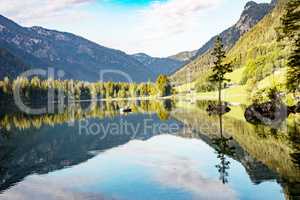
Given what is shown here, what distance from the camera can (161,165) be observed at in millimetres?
42812

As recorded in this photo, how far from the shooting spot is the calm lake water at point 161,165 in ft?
101

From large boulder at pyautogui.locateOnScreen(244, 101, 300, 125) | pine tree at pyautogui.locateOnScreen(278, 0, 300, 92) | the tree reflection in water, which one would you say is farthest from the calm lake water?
pine tree at pyautogui.locateOnScreen(278, 0, 300, 92)

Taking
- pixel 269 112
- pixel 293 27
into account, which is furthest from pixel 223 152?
pixel 269 112

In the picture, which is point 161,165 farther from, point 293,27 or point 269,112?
point 269,112

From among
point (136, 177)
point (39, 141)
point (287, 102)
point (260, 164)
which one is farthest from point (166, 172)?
point (287, 102)

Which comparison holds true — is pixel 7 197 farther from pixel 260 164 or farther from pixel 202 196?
pixel 260 164

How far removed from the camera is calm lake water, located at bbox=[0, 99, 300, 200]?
30.7m

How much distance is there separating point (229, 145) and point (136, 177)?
1822 cm

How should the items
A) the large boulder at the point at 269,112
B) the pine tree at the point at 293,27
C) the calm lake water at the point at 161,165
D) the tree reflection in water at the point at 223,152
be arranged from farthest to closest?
1. the large boulder at the point at 269,112
2. the pine tree at the point at 293,27
3. the tree reflection in water at the point at 223,152
4. the calm lake water at the point at 161,165

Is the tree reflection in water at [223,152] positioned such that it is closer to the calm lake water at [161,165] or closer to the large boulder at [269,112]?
the calm lake water at [161,165]


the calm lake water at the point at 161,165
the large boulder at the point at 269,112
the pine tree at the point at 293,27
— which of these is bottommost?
the calm lake water at the point at 161,165

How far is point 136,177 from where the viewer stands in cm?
3700

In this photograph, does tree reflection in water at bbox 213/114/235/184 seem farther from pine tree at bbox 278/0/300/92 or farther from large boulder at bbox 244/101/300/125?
large boulder at bbox 244/101/300/125

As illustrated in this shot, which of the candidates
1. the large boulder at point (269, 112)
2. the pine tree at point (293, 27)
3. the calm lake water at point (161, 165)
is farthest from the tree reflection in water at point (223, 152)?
the large boulder at point (269, 112)
